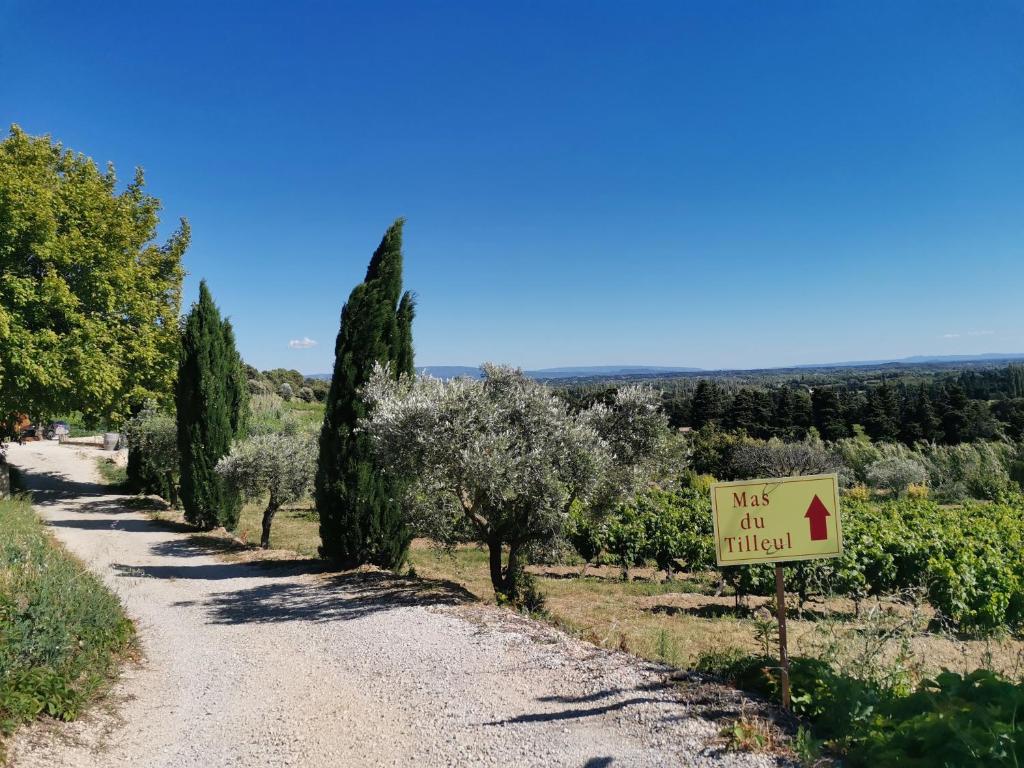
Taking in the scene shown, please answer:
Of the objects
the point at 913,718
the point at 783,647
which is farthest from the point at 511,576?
the point at 913,718

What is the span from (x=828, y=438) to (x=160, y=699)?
188 feet

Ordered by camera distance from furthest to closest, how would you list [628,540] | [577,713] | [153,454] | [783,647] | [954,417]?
[954,417]
[153,454]
[628,540]
[577,713]
[783,647]

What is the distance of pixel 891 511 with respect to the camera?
19.8m

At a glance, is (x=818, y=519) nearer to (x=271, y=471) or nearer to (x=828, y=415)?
(x=271, y=471)

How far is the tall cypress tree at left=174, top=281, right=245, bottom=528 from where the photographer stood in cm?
1680

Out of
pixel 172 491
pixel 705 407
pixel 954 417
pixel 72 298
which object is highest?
pixel 72 298

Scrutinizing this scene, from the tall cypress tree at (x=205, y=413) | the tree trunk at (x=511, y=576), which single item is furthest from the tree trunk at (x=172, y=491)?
the tree trunk at (x=511, y=576)

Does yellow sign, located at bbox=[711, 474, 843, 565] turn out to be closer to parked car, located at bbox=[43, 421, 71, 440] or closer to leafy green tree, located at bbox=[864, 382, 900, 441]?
parked car, located at bbox=[43, 421, 71, 440]

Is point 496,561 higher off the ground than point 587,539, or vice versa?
point 496,561

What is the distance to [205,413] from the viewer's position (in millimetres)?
17188

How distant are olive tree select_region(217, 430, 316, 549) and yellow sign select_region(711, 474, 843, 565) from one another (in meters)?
11.2

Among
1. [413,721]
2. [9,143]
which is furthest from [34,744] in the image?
[9,143]

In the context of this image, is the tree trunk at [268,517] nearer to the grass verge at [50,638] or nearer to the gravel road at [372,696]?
the gravel road at [372,696]

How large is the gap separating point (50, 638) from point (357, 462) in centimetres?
683
